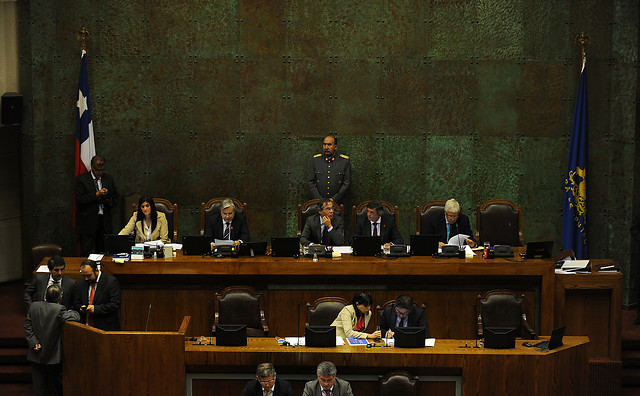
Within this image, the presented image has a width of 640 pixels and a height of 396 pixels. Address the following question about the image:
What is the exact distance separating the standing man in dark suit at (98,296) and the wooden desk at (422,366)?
1355mm

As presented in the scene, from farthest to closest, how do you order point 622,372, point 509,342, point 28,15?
point 28,15 → point 622,372 → point 509,342

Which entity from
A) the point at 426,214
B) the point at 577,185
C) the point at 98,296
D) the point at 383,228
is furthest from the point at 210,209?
the point at 577,185

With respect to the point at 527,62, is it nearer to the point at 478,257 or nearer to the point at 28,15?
the point at 478,257

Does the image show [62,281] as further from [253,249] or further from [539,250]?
[539,250]

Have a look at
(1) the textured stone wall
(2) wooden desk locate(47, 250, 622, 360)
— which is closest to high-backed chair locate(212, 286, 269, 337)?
(2) wooden desk locate(47, 250, 622, 360)

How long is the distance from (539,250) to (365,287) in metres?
1.79

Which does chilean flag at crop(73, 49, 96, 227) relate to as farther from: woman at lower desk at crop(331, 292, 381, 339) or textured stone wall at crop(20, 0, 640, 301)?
woman at lower desk at crop(331, 292, 381, 339)

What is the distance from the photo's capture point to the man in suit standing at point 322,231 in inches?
396

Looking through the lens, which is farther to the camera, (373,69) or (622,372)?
(373,69)

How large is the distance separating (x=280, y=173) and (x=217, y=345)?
14.0 ft

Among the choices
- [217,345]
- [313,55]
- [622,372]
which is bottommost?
[622,372]

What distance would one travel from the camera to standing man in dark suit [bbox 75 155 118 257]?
10.9 meters

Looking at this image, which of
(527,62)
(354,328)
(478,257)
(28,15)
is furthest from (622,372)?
(28,15)

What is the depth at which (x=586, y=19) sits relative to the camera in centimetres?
1141
